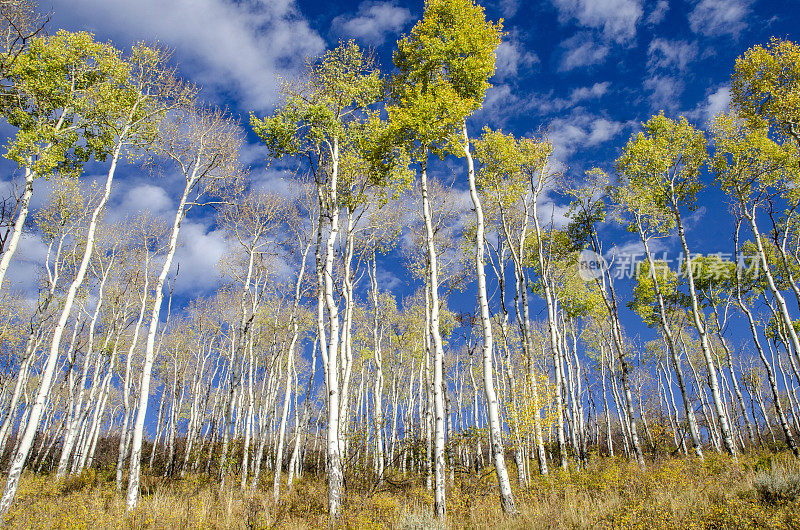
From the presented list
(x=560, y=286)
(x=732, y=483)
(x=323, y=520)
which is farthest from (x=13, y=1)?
(x=560, y=286)

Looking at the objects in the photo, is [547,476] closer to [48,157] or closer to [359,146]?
[359,146]

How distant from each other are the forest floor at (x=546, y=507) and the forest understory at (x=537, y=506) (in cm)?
2

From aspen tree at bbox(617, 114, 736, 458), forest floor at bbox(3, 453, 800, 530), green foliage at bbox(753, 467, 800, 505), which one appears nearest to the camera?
forest floor at bbox(3, 453, 800, 530)

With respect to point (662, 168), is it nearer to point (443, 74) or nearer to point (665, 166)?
point (665, 166)

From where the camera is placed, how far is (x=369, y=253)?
1544cm

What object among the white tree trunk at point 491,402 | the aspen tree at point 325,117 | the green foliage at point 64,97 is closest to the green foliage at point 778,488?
the white tree trunk at point 491,402

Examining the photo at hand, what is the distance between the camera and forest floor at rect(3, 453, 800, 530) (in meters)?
5.38

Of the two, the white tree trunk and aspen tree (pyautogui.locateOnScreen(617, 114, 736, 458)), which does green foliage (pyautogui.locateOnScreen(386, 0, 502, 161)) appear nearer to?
the white tree trunk

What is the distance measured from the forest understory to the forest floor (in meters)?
0.02

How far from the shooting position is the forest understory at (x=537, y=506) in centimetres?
539

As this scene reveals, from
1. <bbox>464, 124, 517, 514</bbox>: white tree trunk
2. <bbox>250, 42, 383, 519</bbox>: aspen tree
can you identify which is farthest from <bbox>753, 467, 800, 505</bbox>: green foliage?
<bbox>250, 42, 383, 519</bbox>: aspen tree

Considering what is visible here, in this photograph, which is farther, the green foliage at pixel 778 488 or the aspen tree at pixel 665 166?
the aspen tree at pixel 665 166

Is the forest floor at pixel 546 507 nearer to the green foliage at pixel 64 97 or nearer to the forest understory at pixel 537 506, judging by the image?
the forest understory at pixel 537 506

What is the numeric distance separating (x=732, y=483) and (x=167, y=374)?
29300 mm
